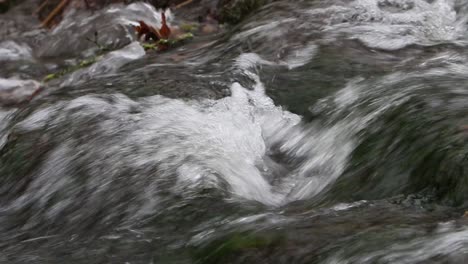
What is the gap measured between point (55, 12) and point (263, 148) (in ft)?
18.5

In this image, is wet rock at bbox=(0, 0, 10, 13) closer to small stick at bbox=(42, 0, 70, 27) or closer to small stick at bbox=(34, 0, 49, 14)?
small stick at bbox=(34, 0, 49, 14)

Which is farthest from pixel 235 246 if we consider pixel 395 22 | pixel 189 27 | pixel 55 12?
pixel 55 12

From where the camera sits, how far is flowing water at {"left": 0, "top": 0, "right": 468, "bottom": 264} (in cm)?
312

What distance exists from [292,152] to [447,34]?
1.97 meters

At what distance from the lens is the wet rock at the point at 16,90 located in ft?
21.7

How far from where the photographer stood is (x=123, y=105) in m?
4.95

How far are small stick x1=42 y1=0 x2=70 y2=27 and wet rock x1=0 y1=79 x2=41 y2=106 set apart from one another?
8.19ft

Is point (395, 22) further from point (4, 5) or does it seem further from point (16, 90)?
point (4, 5)

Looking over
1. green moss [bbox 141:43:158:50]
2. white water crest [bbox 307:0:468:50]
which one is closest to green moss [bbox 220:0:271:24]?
green moss [bbox 141:43:158:50]

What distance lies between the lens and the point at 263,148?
468cm

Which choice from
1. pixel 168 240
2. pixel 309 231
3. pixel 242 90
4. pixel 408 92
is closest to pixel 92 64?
pixel 242 90

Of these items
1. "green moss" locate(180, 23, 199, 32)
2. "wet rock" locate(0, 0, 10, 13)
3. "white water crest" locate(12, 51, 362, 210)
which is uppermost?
"white water crest" locate(12, 51, 362, 210)

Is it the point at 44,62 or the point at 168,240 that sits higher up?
the point at 168,240

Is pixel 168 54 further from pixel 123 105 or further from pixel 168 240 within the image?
pixel 168 240
